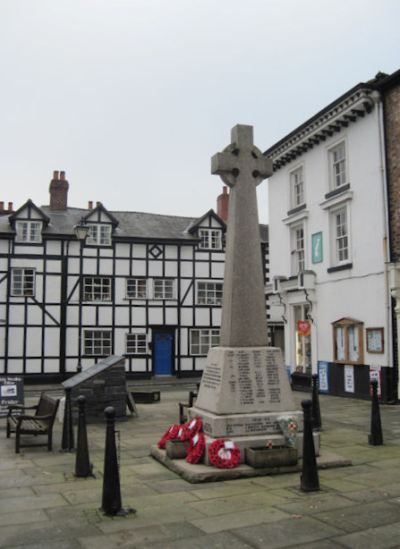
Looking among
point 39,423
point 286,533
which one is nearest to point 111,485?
point 286,533

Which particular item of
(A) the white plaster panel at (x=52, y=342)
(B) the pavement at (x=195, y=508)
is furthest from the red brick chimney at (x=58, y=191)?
(B) the pavement at (x=195, y=508)

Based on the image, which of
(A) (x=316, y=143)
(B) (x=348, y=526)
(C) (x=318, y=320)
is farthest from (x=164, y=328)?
(B) (x=348, y=526)

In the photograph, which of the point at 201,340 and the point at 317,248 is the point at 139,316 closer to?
the point at 201,340

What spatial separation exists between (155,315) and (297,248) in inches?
435

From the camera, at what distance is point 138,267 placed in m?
30.3

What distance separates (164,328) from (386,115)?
57.5ft

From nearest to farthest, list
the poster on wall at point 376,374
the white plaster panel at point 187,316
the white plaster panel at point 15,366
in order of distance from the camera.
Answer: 1. the poster on wall at point 376,374
2. the white plaster panel at point 15,366
3. the white plaster panel at point 187,316

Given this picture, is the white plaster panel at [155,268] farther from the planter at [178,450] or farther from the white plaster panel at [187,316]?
the planter at [178,450]

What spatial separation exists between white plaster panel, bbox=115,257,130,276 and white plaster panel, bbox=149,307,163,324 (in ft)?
8.14

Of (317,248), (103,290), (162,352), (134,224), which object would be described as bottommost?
(162,352)

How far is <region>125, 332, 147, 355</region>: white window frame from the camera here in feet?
97.7

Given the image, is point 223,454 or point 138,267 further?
point 138,267

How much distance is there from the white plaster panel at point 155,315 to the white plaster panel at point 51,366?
5440 mm

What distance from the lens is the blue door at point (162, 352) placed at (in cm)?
3008
